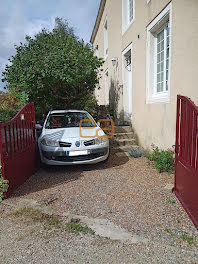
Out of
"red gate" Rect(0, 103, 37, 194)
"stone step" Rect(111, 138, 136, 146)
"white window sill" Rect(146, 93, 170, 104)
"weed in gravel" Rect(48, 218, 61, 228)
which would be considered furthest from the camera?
"stone step" Rect(111, 138, 136, 146)

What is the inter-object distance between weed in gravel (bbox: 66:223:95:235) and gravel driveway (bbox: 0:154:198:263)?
7cm

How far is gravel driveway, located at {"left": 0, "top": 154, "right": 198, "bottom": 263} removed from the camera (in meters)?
2.17

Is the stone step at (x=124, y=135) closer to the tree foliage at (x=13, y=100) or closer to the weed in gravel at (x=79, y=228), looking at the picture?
the tree foliage at (x=13, y=100)

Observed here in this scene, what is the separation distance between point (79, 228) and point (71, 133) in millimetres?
2819

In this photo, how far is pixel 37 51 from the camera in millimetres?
6984

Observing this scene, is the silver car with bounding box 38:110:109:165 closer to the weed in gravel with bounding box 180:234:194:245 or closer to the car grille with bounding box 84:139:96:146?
the car grille with bounding box 84:139:96:146

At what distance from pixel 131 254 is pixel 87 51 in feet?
24.0

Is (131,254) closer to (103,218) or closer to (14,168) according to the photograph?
(103,218)

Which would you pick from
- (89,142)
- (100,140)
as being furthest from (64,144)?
(100,140)

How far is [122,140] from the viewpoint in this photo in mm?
7141

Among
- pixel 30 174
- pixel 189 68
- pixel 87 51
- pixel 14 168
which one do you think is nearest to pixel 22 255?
pixel 14 168

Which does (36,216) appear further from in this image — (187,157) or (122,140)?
(122,140)

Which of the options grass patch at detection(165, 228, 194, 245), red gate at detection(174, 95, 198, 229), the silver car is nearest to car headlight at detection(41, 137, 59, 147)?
the silver car

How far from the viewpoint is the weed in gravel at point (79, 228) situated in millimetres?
2582
